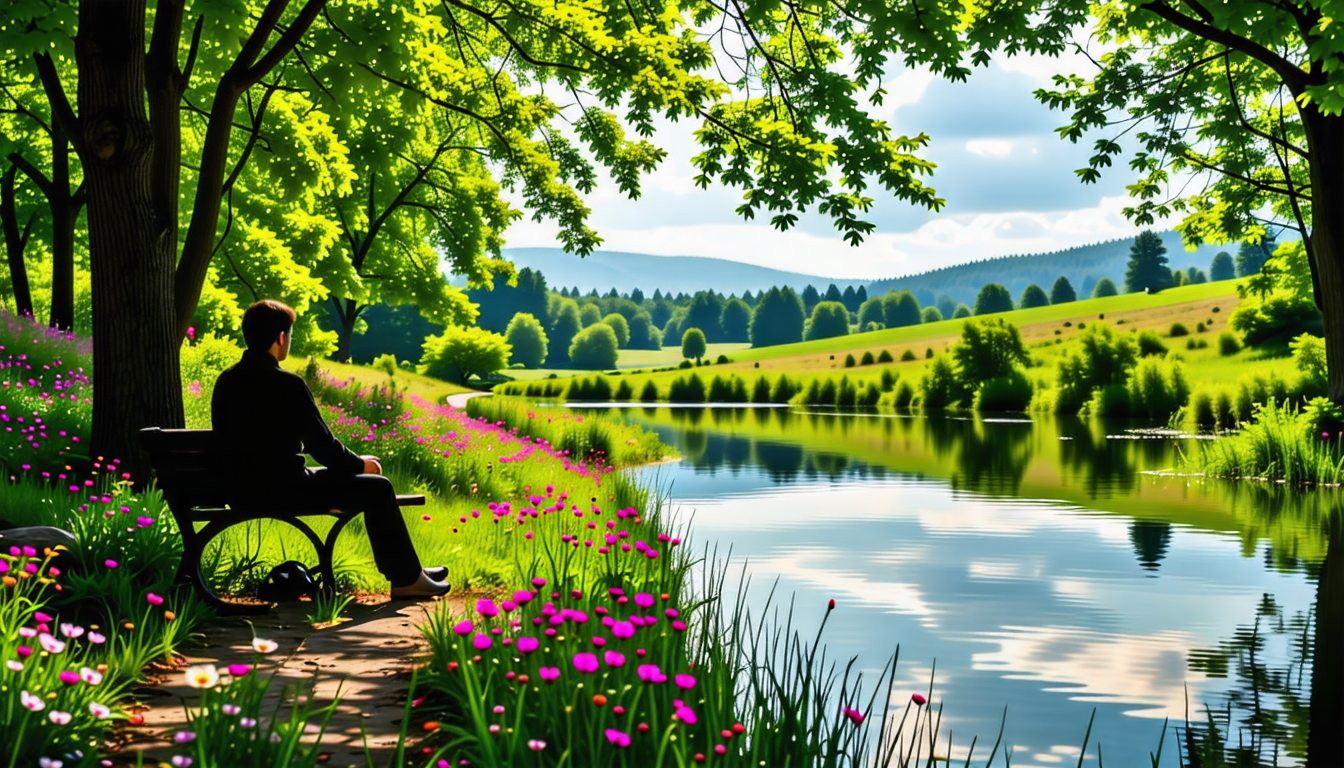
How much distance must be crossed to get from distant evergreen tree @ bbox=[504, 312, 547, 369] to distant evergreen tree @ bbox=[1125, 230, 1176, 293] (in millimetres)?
67200

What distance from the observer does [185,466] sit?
621 cm

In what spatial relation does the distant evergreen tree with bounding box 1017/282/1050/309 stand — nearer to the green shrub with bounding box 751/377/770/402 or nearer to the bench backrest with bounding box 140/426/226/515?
the green shrub with bounding box 751/377/770/402

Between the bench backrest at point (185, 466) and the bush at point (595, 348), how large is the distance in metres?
129

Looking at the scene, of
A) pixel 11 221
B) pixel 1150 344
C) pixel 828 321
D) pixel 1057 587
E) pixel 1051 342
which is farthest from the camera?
pixel 828 321

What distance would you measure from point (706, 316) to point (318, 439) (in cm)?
17419

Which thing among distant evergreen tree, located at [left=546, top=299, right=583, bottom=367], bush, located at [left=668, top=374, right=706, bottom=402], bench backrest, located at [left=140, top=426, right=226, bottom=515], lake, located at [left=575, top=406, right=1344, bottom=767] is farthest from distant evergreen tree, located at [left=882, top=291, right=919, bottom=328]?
bench backrest, located at [left=140, top=426, right=226, bottom=515]

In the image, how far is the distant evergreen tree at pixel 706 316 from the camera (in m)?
178

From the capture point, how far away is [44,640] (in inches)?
124

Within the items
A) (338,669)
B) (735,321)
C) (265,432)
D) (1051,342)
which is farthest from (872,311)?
(338,669)

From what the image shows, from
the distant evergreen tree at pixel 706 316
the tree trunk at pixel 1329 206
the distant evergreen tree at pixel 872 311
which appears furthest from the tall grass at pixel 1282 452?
the distant evergreen tree at pixel 706 316

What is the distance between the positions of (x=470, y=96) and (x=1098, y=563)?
9.14 metres

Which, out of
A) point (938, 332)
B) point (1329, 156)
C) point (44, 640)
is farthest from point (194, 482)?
point (938, 332)

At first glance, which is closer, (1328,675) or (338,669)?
(338,669)

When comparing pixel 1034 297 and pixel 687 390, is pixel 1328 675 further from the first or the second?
pixel 1034 297
